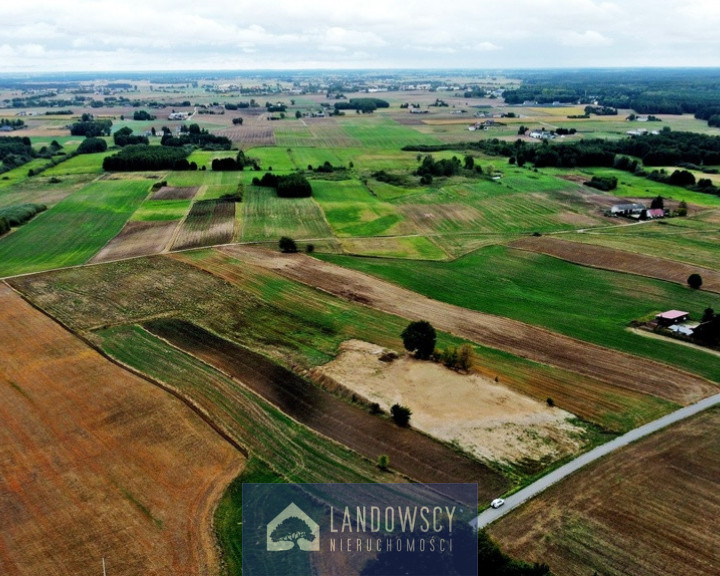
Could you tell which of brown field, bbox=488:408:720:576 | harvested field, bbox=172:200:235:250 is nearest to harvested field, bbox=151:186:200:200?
harvested field, bbox=172:200:235:250

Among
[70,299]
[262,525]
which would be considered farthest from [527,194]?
[262,525]

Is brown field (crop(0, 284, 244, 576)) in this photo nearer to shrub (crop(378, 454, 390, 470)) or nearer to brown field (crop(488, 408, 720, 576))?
shrub (crop(378, 454, 390, 470))

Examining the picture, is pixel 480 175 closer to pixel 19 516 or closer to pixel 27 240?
pixel 27 240

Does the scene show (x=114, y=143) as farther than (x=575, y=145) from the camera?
Yes

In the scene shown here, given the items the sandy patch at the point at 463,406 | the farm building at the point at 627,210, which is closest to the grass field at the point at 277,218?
the sandy patch at the point at 463,406

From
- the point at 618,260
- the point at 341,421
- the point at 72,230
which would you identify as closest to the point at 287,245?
the point at 72,230

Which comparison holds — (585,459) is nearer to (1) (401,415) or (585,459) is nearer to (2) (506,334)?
(1) (401,415)

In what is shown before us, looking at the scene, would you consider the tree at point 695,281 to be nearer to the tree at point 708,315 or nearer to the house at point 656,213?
the tree at point 708,315
